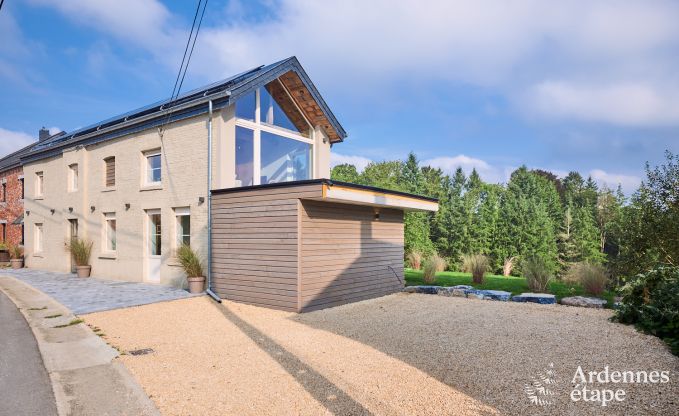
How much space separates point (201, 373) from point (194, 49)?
8.18 metres

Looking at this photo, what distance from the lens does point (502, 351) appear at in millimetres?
5523

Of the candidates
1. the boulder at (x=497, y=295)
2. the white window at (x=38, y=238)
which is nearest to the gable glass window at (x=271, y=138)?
the boulder at (x=497, y=295)

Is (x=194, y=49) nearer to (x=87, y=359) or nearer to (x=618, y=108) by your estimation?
(x=87, y=359)

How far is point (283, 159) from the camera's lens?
1260 cm

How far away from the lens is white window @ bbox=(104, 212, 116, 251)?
13.8 m

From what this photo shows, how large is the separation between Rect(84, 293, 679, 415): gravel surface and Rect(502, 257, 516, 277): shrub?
17.0m

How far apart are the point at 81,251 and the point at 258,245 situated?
8870mm

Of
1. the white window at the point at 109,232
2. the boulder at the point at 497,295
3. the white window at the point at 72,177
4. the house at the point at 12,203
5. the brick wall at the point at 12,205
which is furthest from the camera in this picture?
the brick wall at the point at 12,205

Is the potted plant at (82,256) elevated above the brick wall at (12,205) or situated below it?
below

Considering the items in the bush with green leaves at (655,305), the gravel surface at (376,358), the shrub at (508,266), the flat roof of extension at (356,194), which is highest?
the flat roof of extension at (356,194)

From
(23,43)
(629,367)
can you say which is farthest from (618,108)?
(23,43)

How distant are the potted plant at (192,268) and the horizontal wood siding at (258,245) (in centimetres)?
41

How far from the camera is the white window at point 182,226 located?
1128 centimetres

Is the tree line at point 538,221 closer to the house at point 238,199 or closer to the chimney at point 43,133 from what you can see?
the house at point 238,199
